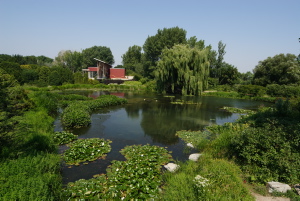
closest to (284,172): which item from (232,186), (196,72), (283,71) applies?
(232,186)

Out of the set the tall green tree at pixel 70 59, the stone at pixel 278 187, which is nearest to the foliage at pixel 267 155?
the stone at pixel 278 187

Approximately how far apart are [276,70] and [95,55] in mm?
65101

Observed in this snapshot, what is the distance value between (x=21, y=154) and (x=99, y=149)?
3300mm

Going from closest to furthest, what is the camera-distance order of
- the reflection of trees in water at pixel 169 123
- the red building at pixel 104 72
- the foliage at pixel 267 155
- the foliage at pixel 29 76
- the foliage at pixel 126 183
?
the foliage at pixel 126 183 → the foliage at pixel 267 155 → the reflection of trees in water at pixel 169 123 → the foliage at pixel 29 76 → the red building at pixel 104 72

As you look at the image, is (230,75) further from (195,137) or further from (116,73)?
(195,137)

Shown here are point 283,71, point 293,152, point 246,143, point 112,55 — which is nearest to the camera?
point 293,152

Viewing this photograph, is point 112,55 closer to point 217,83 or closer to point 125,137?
point 217,83

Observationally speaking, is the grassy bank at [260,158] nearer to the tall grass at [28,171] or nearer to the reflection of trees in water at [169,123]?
the tall grass at [28,171]

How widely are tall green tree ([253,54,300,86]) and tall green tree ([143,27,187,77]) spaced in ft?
72.4

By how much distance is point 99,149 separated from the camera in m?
8.77

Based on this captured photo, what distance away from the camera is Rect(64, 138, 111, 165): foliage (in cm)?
779

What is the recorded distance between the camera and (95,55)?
77.6 meters

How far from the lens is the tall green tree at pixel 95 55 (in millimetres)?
77000

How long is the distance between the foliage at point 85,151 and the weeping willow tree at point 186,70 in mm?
22460
